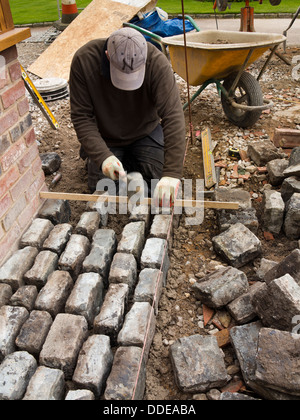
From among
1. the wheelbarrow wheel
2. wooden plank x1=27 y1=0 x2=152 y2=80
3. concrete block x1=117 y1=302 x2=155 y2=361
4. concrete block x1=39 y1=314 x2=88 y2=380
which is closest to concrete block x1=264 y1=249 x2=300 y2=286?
concrete block x1=117 y1=302 x2=155 y2=361

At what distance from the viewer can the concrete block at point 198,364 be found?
2.00 m

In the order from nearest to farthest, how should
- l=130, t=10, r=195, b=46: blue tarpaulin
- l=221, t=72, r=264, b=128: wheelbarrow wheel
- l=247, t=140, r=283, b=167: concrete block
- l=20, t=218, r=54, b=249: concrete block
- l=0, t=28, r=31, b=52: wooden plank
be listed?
1. l=0, t=28, r=31, b=52: wooden plank
2. l=20, t=218, r=54, b=249: concrete block
3. l=247, t=140, r=283, b=167: concrete block
4. l=221, t=72, r=264, b=128: wheelbarrow wheel
5. l=130, t=10, r=195, b=46: blue tarpaulin

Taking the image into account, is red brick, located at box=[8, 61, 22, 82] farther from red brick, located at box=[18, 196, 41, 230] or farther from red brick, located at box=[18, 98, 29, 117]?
red brick, located at box=[18, 196, 41, 230]

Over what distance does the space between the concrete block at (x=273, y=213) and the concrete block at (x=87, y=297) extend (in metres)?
1.40

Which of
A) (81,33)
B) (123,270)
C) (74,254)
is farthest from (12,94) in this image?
(81,33)

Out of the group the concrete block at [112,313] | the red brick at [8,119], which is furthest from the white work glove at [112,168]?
the concrete block at [112,313]

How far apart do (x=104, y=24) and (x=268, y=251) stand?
5.29 meters

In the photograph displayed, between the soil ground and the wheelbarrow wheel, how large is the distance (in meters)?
0.11

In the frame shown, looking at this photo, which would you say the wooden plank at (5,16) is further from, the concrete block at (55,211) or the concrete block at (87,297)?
the concrete block at (87,297)

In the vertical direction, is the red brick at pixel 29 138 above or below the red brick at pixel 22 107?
below

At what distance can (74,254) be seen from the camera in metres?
2.59

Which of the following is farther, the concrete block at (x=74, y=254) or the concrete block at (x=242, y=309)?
the concrete block at (x=74, y=254)

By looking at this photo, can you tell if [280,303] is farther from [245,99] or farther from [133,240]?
[245,99]

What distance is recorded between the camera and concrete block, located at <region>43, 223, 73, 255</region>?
106 inches
